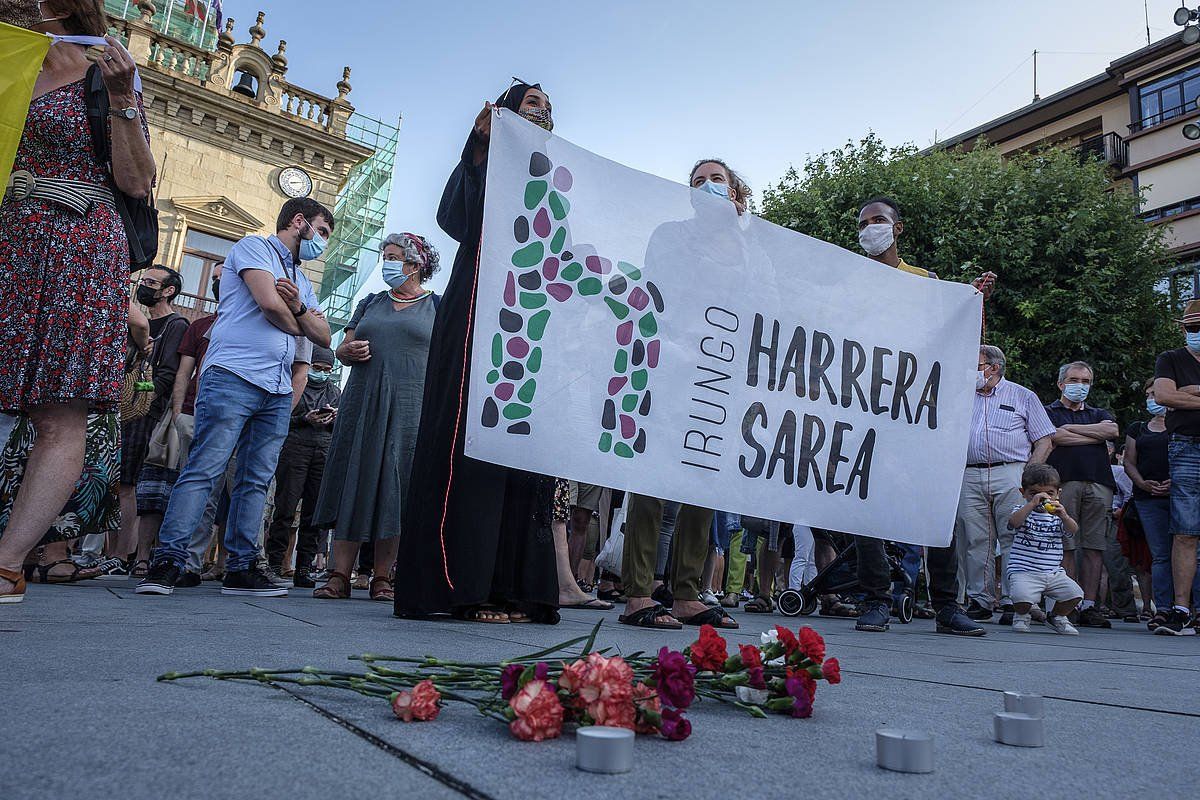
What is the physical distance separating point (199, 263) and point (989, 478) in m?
19.3

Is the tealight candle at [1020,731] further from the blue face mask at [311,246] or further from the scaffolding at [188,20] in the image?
the scaffolding at [188,20]

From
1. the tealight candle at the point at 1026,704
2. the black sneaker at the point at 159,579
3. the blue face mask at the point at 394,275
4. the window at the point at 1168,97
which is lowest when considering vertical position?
the black sneaker at the point at 159,579

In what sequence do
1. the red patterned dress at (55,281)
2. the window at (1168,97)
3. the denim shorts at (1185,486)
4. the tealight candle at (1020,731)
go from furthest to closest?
Result: the window at (1168,97) → the denim shorts at (1185,486) → the red patterned dress at (55,281) → the tealight candle at (1020,731)

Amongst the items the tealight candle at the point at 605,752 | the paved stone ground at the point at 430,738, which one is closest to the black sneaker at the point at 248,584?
the paved stone ground at the point at 430,738

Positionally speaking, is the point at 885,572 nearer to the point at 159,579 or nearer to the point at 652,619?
the point at 652,619

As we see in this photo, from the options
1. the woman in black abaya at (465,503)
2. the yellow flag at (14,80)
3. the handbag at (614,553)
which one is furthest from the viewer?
the handbag at (614,553)

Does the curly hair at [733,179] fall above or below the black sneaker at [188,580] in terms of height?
above

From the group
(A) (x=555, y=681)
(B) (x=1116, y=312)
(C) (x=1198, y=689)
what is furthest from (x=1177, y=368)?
(B) (x=1116, y=312)

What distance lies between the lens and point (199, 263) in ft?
66.5

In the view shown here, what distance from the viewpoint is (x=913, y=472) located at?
3.34 metres

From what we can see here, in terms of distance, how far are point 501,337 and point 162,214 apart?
65.8 feet

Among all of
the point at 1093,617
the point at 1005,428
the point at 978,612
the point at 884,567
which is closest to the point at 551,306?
the point at 884,567

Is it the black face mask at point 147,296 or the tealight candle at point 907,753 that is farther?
the black face mask at point 147,296

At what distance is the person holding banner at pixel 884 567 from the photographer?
14.2ft
